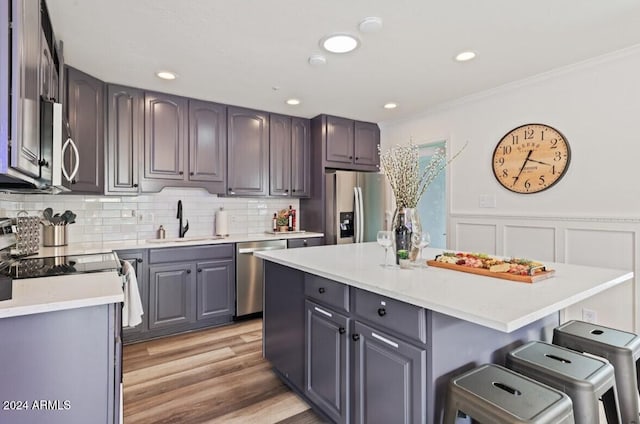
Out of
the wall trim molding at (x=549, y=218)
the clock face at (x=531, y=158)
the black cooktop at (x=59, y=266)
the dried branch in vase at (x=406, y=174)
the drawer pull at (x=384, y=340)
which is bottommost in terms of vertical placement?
the drawer pull at (x=384, y=340)

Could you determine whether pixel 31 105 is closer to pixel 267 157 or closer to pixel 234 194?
pixel 234 194

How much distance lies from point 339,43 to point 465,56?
981mm

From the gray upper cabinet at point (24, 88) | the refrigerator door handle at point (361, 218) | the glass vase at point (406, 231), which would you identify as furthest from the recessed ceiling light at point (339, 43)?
the refrigerator door handle at point (361, 218)

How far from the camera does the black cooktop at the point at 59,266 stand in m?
1.67

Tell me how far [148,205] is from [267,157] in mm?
1378

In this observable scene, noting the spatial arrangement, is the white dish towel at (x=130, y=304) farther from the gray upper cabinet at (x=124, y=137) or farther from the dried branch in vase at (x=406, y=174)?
the dried branch in vase at (x=406, y=174)

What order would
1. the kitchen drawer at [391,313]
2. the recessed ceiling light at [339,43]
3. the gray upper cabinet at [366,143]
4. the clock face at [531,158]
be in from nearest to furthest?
1. the kitchen drawer at [391,313]
2. the recessed ceiling light at [339,43]
3. the clock face at [531,158]
4. the gray upper cabinet at [366,143]

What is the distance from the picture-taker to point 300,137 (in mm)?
4246

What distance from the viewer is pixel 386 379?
142 centimetres

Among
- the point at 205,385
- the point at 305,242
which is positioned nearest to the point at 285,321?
the point at 205,385

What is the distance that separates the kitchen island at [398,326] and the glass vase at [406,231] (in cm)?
13

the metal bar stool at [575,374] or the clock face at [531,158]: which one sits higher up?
the clock face at [531,158]

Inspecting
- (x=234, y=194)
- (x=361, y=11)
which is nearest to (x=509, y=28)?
(x=361, y=11)

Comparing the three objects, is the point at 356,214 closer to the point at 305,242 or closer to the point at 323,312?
the point at 305,242
